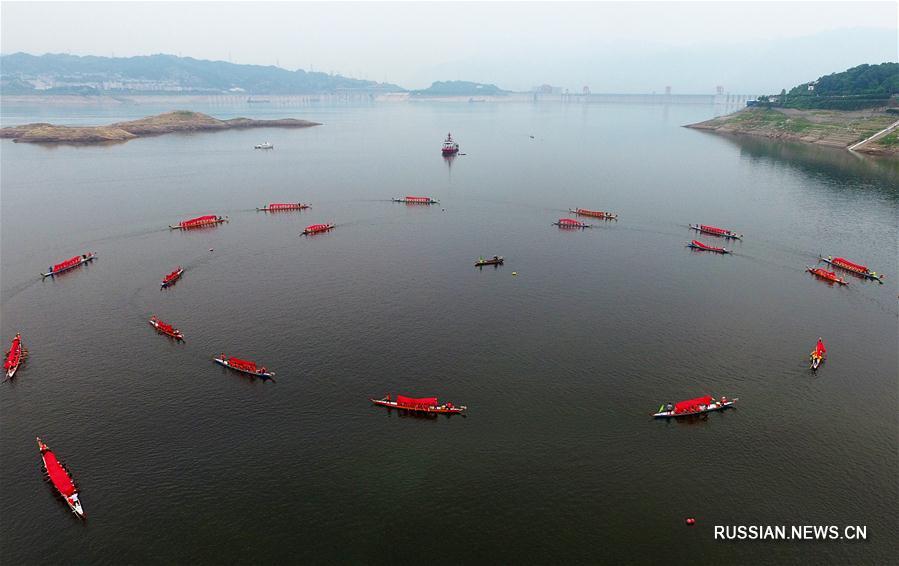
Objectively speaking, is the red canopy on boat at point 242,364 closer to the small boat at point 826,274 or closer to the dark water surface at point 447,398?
the dark water surface at point 447,398

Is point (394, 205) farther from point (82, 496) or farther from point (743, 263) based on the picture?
point (82, 496)

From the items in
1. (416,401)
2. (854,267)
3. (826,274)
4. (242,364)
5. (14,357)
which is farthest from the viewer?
(854,267)

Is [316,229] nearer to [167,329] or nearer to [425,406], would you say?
[167,329]

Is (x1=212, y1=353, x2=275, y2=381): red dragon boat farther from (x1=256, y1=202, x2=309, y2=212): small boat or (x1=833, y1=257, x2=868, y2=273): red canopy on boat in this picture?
(x1=833, y1=257, x2=868, y2=273): red canopy on boat

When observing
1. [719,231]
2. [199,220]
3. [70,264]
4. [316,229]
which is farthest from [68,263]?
[719,231]

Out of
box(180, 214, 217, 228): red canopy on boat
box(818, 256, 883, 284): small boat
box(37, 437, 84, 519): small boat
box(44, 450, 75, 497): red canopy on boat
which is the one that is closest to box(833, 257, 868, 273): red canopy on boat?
box(818, 256, 883, 284): small boat
